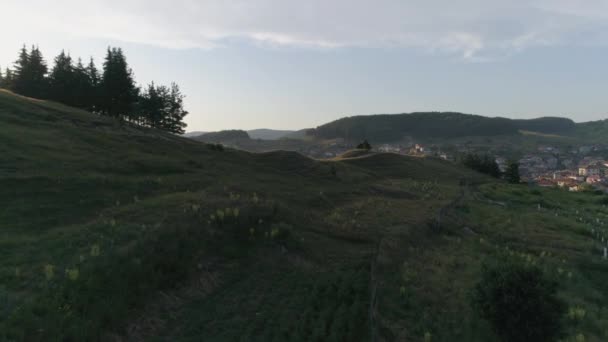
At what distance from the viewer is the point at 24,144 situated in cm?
2750

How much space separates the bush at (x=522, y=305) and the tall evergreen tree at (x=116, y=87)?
71.2m

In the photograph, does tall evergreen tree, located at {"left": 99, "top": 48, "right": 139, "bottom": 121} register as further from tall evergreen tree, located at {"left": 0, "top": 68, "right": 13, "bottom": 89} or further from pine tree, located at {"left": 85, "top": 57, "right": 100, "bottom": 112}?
tall evergreen tree, located at {"left": 0, "top": 68, "right": 13, "bottom": 89}

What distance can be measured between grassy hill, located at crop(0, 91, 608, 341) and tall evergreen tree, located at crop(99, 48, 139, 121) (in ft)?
117

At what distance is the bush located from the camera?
10.4 m

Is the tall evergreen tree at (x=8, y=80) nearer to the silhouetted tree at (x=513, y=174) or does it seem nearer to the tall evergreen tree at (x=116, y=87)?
the tall evergreen tree at (x=116, y=87)

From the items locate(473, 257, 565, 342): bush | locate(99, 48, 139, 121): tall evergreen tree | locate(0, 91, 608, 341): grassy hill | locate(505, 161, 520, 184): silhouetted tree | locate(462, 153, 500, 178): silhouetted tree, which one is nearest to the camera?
locate(0, 91, 608, 341): grassy hill

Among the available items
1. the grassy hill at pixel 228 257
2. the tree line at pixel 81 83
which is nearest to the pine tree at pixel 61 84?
the tree line at pixel 81 83

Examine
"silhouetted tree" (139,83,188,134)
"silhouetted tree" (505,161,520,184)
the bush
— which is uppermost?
"silhouetted tree" (139,83,188,134)

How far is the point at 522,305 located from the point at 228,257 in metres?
10.9

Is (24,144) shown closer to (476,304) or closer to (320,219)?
(320,219)

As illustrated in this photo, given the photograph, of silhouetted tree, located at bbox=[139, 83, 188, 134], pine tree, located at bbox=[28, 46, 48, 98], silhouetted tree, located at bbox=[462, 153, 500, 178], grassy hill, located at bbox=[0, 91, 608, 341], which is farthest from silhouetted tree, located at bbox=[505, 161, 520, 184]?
pine tree, located at bbox=[28, 46, 48, 98]

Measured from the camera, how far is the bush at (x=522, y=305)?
34.0ft

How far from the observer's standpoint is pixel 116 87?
6556cm

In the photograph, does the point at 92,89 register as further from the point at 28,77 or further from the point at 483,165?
the point at 483,165
